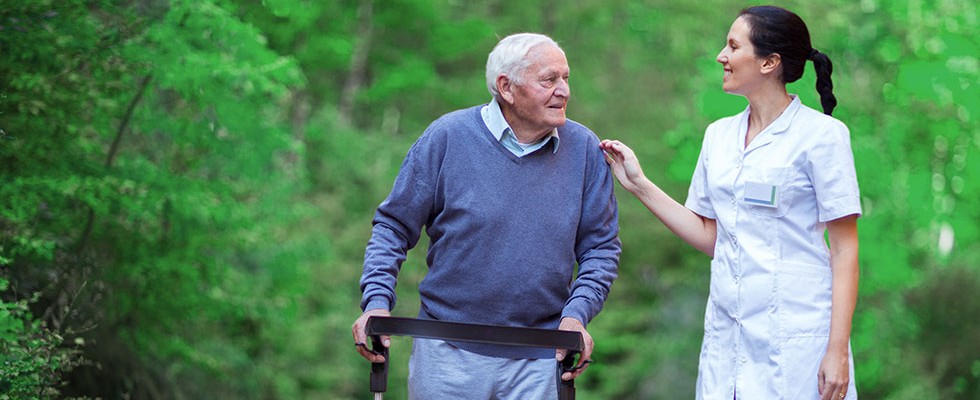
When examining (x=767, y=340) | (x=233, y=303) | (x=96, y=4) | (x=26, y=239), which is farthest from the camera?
(x=233, y=303)

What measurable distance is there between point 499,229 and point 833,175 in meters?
0.95

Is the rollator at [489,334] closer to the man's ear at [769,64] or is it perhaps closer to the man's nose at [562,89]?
the man's nose at [562,89]

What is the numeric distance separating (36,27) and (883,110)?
13.8 meters

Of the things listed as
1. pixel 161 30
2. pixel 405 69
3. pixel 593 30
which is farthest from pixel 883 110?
pixel 161 30

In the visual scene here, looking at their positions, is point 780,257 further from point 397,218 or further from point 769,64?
point 397,218

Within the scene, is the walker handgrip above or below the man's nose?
below

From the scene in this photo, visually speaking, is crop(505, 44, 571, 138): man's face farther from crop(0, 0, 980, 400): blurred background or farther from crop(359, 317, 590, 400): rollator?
crop(359, 317, 590, 400): rollator

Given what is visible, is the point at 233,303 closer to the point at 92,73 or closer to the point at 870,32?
the point at 92,73

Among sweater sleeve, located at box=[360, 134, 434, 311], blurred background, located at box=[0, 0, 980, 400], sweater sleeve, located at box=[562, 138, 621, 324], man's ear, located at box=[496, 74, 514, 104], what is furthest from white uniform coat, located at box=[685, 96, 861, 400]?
blurred background, located at box=[0, 0, 980, 400]

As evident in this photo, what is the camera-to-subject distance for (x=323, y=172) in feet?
57.2

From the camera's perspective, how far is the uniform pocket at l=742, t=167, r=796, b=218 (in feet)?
11.5

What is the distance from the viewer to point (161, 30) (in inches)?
278

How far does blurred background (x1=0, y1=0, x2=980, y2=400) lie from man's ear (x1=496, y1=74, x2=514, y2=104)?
30 cm

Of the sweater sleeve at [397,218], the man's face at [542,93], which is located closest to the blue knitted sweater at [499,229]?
the sweater sleeve at [397,218]
